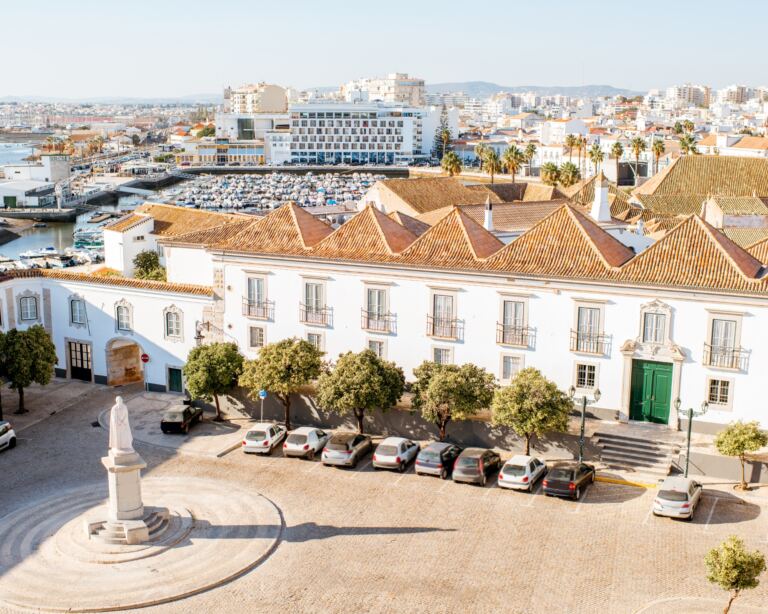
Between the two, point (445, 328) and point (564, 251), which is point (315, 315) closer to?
point (445, 328)

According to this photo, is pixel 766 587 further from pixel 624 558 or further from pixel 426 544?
pixel 426 544

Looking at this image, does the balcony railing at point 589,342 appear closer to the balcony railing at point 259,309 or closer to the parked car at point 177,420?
the balcony railing at point 259,309

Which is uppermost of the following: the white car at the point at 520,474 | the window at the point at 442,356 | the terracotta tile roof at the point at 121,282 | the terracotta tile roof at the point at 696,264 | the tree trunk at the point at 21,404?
the terracotta tile roof at the point at 696,264

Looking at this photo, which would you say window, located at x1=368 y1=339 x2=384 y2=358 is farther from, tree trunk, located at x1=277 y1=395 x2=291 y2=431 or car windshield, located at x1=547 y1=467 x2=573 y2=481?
car windshield, located at x1=547 y1=467 x2=573 y2=481

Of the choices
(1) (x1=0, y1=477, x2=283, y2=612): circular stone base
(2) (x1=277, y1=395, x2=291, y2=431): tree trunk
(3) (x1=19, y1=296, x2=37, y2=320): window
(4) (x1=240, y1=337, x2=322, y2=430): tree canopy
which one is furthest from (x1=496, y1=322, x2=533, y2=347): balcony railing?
(3) (x1=19, y1=296, x2=37, y2=320): window

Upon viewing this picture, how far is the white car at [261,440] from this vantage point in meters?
36.0

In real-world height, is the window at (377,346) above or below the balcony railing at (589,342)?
below

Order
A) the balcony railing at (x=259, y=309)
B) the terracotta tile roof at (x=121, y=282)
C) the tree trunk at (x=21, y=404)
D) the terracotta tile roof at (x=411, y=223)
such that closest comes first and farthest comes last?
1. the tree trunk at (x=21, y=404)
2. the balcony railing at (x=259, y=309)
3. the terracotta tile roof at (x=121, y=282)
4. the terracotta tile roof at (x=411, y=223)

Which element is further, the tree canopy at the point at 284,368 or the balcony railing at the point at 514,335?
the tree canopy at the point at 284,368

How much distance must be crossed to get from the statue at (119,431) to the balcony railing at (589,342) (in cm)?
1758

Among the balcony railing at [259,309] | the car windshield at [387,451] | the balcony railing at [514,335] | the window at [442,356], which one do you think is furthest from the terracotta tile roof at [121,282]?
the balcony railing at [514,335]

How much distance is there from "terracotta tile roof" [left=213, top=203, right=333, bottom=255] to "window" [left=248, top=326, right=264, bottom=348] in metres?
3.55

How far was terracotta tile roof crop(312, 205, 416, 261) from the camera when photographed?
4053cm

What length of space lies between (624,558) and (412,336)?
15271mm
